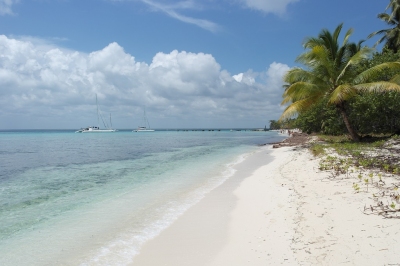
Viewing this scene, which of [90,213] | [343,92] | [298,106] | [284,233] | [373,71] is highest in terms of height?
[373,71]

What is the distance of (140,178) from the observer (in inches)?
482

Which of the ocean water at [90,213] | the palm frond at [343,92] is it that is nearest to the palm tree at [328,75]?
the palm frond at [343,92]

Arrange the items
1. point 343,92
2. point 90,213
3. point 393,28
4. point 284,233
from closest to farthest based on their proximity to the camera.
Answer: point 284,233, point 90,213, point 343,92, point 393,28

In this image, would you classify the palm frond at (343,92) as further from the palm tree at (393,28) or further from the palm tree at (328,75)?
the palm tree at (393,28)

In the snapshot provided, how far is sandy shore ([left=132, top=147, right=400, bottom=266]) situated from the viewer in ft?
12.2

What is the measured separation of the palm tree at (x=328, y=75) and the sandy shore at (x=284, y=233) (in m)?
10.8

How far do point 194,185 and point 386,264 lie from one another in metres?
7.33

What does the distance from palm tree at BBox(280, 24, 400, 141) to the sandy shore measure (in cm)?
1077

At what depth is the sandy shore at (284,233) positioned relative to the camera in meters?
3.72

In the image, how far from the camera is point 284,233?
464 centimetres

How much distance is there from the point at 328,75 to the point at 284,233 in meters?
15.7

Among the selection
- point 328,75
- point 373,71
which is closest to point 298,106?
point 328,75

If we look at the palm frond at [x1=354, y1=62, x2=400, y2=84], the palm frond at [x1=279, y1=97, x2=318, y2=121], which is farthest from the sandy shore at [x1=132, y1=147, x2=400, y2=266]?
the palm frond at [x1=354, y1=62, x2=400, y2=84]

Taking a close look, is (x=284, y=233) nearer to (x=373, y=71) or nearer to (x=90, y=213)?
(x=90, y=213)
